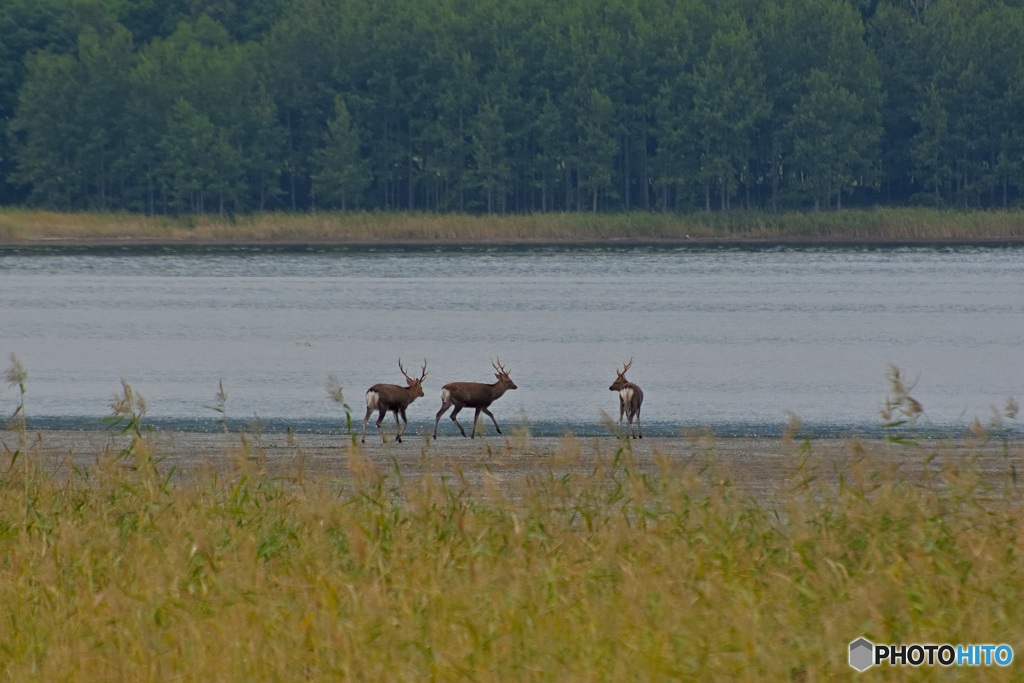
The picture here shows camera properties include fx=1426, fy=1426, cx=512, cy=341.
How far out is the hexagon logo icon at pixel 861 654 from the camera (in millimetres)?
5031

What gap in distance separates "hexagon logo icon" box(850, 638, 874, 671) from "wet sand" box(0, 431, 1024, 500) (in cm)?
306

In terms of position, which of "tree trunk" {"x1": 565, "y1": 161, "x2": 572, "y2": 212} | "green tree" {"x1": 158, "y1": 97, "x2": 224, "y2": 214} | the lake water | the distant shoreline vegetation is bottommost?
the lake water

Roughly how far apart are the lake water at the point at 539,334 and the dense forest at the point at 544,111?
1952 centimetres

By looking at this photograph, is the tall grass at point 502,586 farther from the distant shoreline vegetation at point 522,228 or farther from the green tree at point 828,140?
the green tree at point 828,140

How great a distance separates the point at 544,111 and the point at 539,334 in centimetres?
5263

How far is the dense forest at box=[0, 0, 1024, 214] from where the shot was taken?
81.6 metres

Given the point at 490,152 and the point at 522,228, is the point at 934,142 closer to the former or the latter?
the point at 490,152

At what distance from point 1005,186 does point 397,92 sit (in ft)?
117

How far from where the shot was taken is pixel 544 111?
83500 millimetres

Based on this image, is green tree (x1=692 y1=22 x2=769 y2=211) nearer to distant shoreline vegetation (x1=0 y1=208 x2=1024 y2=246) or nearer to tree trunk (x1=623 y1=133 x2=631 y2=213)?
distant shoreline vegetation (x1=0 y1=208 x2=1024 y2=246)

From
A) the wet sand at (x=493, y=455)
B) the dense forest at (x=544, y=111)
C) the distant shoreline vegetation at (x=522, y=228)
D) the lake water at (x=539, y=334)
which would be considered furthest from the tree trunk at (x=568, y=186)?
the wet sand at (x=493, y=455)

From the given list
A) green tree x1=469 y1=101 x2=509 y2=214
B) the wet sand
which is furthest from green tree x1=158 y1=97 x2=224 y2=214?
the wet sand

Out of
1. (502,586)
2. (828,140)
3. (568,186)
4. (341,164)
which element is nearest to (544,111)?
(568,186)

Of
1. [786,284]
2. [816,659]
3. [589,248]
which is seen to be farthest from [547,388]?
[589,248]
